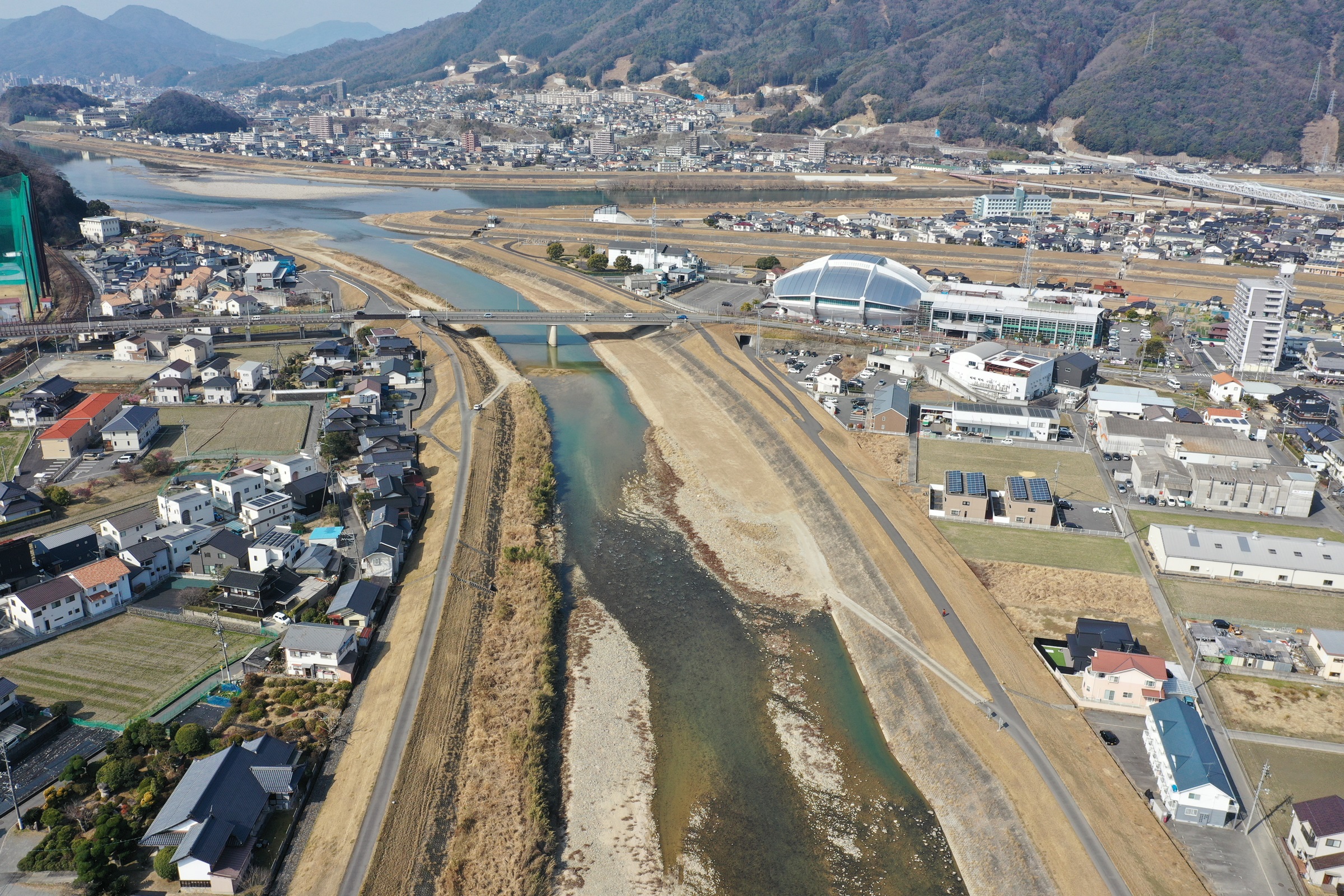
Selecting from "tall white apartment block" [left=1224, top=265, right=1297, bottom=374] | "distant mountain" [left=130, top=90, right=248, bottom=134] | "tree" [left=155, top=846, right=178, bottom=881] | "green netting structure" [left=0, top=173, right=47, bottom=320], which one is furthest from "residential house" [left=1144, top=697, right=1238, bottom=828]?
"distant mountain" [left=130, top=90, right=248, bottom=134]

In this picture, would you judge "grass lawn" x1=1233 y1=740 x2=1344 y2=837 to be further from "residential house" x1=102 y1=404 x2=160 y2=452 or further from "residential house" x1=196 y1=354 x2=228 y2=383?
"residential house" x1=196 y1=354 x2=228 y2=383

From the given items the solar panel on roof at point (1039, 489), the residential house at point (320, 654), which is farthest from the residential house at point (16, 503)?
the solar panel on roof at point (1039, 489)

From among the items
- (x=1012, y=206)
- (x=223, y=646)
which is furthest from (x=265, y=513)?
(x=1012, y=206)

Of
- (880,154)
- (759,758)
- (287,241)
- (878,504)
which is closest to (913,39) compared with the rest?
(880,154)

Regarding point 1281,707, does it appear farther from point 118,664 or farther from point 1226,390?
point 118,664

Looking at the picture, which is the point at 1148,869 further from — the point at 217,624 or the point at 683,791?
the point at 217,624

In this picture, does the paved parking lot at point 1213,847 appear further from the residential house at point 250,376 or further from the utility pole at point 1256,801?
the residential house at point 250,376

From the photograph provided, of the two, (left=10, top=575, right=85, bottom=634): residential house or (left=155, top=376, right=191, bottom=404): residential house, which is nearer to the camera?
(left=10, top=575, right=85, bottom=634): residential house
